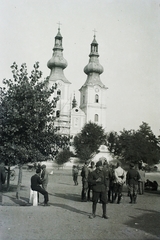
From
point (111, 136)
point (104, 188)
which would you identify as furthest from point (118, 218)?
point (111, 136)

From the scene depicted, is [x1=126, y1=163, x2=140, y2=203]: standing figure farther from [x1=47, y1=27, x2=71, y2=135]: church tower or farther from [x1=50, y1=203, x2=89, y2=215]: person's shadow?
[x1=47, y1=27, x2=71, y2=135]: church tower

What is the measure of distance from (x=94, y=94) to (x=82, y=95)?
374 centimetres

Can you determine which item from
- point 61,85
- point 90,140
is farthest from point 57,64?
point 90,140

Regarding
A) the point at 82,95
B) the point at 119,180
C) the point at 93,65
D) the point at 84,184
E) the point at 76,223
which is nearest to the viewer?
the point at 76,223

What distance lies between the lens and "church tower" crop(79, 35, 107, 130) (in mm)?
72750

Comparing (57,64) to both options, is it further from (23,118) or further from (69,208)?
(69,208)

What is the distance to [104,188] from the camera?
9469 mm

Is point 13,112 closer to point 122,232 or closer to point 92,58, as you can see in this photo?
point 122,232

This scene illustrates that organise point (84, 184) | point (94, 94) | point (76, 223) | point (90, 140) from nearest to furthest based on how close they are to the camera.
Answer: point (76, 223), point (84, 184), point (90, 140), point (94, 94)

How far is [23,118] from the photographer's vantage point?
1322 cm

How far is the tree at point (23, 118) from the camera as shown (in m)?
13.3

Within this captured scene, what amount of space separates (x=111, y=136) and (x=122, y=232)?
6932cm

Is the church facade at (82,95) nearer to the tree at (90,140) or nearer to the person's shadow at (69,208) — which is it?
the tree at (90,140)

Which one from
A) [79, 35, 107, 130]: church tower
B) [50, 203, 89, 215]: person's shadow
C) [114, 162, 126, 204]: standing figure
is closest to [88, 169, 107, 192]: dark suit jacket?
[50, 203, 89, 215]: person's shadow
